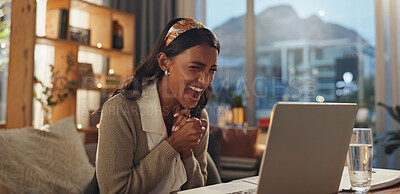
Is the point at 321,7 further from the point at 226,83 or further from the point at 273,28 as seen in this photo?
the point at 226,83

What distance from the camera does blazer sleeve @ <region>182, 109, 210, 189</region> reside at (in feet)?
4.36

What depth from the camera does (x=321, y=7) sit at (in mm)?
3646

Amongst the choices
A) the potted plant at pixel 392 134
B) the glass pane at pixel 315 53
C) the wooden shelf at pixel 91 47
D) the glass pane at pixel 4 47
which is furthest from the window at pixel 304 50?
the glass pane at pixel 4 47

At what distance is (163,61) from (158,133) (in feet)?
0.80

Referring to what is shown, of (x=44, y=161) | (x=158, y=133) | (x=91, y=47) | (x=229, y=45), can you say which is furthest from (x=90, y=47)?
(x=158, y=133)

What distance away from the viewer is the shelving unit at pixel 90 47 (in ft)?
11.0

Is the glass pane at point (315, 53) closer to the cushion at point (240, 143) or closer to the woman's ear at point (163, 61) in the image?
the cushion at point (240, 143)

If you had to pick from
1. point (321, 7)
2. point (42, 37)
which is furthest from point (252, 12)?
point (42, 37)

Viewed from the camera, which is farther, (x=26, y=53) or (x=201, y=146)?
(x=26, y=53)

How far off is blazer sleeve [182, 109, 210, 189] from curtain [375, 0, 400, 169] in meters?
2.20

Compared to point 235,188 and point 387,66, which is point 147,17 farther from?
point 235,188

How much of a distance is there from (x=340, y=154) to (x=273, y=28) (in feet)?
10.3

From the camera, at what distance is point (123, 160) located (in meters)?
1.16

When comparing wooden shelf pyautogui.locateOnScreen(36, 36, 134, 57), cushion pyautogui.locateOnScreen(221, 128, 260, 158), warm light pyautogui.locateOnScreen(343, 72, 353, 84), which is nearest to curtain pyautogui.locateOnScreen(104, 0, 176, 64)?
wooden shelf pyautogui.locateOnScreen(36, 36, 134, 57)
